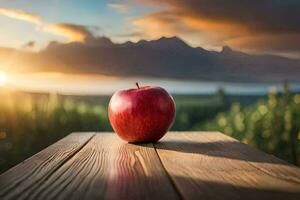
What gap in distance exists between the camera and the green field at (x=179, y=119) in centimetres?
326

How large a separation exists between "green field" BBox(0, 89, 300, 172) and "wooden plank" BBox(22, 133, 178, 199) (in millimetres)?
2050

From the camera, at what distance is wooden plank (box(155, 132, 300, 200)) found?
2.51 feet

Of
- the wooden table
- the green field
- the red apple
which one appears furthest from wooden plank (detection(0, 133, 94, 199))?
the green field

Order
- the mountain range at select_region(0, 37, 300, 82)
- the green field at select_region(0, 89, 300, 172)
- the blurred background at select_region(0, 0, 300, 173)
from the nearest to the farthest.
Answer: the green field at select_region(0, 89, 300, 172) < the blurred background at select_region(0, 0, 300, 173) < the mountain range at select_region(0, 37, 300, 82)

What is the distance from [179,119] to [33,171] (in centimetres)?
274

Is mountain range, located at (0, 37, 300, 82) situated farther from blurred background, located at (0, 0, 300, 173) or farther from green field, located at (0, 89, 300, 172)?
green field, located at (0, 89, 300, 172)

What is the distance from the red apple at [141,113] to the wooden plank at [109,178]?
0.70 feet

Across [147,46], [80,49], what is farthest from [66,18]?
[147,46]

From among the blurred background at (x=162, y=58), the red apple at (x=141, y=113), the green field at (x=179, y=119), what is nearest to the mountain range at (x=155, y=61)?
the blurred background at (x=162, y=58)

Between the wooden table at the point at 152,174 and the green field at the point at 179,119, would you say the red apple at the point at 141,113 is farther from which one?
the green field at the point at 179,119

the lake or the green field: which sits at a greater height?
the lake

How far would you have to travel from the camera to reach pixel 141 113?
152cm

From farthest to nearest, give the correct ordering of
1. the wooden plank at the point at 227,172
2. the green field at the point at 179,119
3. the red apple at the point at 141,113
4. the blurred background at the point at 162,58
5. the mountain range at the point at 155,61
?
1. the mountain range at the point at 155,61
2. the blurred background at the point at 162,58
3. the green field at the point at 179,119
4. the red apple at the point at 141,113
5. the wooden plank at the point at 227,172

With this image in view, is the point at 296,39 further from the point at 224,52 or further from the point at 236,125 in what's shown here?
the point at 236,125
